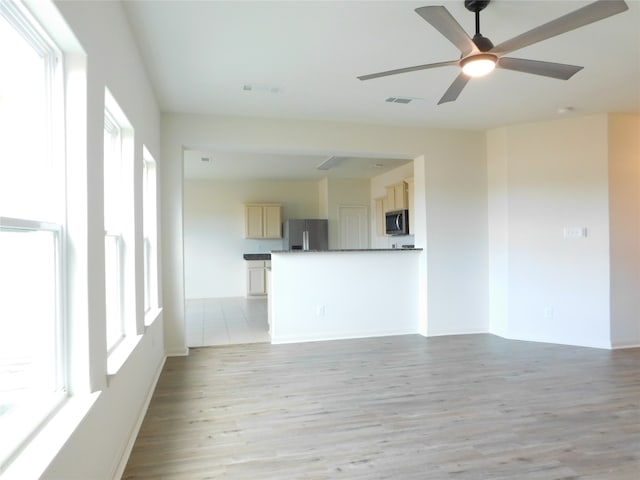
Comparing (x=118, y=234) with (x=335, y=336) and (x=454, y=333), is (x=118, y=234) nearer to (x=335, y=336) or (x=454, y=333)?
(x=335, y=336)

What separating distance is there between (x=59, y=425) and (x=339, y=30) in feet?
8.48

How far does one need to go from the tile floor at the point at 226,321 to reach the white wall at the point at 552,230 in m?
3.15

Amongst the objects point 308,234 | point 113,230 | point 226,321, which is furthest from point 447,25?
point 308,234

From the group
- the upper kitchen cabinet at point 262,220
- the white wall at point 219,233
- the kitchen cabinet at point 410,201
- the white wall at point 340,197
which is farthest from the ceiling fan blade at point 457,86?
the white wall at point 219,233

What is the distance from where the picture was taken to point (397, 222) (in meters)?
6.63

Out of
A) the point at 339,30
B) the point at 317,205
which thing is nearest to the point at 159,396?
the point at 339,30

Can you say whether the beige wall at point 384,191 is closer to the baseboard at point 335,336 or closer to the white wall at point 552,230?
the white wall at point 552,230

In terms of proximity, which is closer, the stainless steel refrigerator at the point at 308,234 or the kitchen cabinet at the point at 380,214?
the kitchen cabinet at the point at 380,214

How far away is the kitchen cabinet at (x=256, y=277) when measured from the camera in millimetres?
8117

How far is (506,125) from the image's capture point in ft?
15.4

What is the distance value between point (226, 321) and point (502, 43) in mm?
5036

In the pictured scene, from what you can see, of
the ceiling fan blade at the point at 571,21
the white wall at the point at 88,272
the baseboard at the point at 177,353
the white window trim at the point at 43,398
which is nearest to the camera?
the white window trim at the point at 43,398

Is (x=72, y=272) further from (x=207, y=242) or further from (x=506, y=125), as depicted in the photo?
(x=207, y=242)

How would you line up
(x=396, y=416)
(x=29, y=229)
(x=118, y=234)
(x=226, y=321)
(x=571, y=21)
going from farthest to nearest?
(x=226, y=321), (x=396, y=416), (x=118, y=234), (x=571, y=21), (x=29, y=229)
